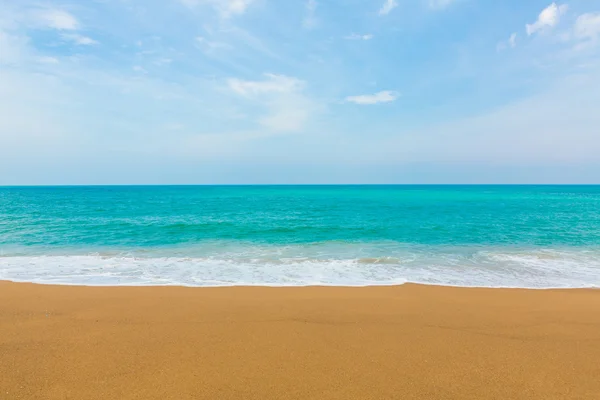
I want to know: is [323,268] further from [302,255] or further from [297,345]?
[297,345]

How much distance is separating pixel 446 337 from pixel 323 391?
2.82 m

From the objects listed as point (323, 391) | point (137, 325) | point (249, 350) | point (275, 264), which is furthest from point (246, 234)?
point (323, 391)

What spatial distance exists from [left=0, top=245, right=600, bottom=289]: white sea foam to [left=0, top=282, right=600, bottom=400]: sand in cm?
153

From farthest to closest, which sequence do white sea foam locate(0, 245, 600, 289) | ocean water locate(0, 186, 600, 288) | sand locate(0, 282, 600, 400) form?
ocean water locate(0, 186, 600, 288) → white sea foam locate(0, 245, 600, 289) → sand locate(0, 282, 600, 400)

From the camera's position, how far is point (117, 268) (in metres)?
11.1

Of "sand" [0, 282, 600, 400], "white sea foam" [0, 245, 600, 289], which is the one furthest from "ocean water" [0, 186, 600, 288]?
"sand" [0, 282, 600, 400]

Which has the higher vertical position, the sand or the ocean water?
the sand

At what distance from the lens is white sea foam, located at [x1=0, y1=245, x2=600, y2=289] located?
9.48 m

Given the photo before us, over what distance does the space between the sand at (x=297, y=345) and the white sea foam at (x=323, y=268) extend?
1.53 meters

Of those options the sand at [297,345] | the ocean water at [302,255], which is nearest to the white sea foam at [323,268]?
the ocean water at [302,255]

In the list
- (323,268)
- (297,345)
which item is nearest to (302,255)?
(323,268)

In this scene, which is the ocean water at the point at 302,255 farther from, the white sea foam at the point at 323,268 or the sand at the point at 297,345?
the sand at the point at 297,345

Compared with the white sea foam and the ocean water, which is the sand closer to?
the white sea foam

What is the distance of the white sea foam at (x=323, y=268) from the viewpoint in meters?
9.48
